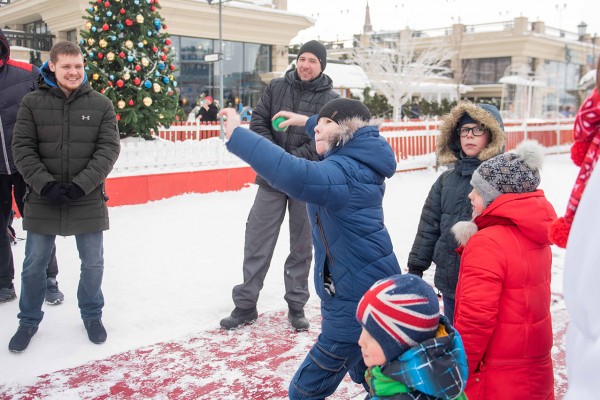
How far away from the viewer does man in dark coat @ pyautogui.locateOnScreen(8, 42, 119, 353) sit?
3689mm

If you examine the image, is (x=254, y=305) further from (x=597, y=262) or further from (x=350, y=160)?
(x=597, y=262)

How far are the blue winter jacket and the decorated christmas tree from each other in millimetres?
6919

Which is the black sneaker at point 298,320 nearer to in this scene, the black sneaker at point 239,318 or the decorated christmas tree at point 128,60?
the black sneaker at point 239,318

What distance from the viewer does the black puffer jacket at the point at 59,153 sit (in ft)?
12.1

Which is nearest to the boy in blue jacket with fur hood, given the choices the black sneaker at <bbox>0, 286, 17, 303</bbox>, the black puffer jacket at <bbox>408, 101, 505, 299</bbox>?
the black puffer jacket at <bbox>408, 101, 505, 299</bbox>

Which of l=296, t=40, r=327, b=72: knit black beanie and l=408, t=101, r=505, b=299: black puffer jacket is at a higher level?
l=296, t=40, r=327, b=72: knit black beanie

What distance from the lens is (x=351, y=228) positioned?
8.27 ft

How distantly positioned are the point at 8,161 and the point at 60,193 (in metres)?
1.22

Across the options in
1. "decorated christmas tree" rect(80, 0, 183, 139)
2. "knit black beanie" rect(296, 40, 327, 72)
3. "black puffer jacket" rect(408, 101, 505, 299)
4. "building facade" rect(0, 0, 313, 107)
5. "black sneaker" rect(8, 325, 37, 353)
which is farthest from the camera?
"building facade" rect(0, 0, 313, 107)

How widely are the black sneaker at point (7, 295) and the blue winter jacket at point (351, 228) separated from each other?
308 centimetres

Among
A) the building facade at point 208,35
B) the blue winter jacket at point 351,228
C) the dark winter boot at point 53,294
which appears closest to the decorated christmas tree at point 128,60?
the dark winter boot at point 53,294

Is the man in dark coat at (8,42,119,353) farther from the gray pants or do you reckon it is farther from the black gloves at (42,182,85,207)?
the gray pants

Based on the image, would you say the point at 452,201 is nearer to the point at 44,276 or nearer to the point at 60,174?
the point at 60,174

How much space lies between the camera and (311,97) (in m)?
4.16
